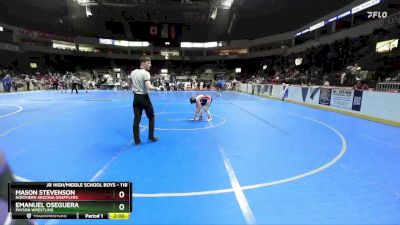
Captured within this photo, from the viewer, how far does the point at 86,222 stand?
10.2 ft

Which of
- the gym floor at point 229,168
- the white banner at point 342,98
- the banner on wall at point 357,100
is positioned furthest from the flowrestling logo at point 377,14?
the gym floor at point 229,168

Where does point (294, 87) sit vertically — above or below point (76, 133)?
above

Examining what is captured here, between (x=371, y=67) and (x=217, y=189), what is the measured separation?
2459 cm

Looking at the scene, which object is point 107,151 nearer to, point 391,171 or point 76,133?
point 76,133

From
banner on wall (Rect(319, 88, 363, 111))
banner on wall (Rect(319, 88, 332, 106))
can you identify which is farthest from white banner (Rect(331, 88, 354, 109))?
banner on wall (Rect(319, 88, 332, 106))

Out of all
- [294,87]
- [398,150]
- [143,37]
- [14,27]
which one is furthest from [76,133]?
[14,27]

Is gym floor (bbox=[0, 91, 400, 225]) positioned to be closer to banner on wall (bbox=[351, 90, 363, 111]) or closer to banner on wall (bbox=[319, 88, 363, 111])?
banner on wall (bbox=[351, 90, 363, 111])
